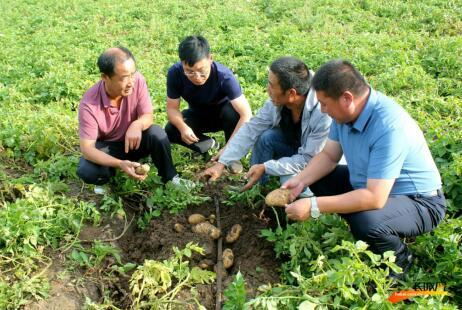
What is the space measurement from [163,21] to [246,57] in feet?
9.20

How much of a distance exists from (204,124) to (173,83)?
1.90 ft

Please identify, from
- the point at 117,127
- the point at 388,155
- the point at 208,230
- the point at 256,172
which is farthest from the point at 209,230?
the point at 388,155

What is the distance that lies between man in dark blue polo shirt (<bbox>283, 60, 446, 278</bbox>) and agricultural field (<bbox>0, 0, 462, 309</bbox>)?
0.71 feet

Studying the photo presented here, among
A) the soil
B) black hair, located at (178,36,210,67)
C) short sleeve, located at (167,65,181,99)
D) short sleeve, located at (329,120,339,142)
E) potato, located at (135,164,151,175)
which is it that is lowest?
the soil

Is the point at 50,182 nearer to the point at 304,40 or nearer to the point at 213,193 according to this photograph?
the point at 213,193

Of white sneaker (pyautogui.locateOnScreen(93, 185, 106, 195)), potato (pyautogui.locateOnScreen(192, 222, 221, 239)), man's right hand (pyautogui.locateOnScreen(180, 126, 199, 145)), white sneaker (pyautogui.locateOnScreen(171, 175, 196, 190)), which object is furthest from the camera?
man's right hand (pyautogui.locateOnScreen(180, 126, 199, 145))

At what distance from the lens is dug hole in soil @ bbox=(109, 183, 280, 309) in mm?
3256

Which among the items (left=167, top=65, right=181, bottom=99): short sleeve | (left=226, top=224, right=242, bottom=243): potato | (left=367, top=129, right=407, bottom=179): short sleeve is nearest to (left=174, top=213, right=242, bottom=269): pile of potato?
(left=226, top=224, right=242, bottom=243): potato

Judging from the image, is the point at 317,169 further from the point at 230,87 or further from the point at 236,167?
the point at 230,87

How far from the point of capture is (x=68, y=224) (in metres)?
3.75

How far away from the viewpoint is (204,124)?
494cm

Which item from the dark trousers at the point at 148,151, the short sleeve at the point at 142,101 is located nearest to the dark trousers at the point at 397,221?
the dark trousers at the point at 148,151

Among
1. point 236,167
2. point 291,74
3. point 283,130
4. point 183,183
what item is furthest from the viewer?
point 236,167

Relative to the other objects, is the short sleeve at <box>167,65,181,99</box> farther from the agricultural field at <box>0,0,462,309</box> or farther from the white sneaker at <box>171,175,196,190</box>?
the white sneaker at <box>171,175,196,190</box>
